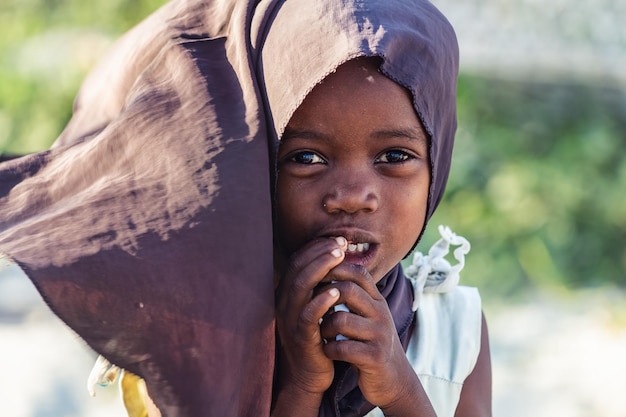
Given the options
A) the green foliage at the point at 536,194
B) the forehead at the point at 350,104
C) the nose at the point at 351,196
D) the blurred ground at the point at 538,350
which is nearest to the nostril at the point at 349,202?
the nose at the point at 351,196

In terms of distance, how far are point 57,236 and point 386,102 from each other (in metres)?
0.62

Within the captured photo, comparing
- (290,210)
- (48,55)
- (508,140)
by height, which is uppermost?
(48,55)

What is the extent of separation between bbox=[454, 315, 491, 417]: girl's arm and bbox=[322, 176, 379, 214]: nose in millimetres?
654

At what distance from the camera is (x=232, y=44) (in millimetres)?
1775

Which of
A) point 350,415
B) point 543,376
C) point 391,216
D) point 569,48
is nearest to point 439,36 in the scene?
point 391,216

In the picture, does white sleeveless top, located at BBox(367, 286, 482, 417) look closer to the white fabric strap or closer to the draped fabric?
the white fabric strap

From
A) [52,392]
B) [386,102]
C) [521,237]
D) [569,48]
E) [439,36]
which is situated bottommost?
[52,392]

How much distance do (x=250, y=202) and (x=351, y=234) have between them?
0.69 ft

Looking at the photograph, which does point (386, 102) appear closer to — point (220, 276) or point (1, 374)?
point (220, 276)

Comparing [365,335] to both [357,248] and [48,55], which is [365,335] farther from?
[48,55]

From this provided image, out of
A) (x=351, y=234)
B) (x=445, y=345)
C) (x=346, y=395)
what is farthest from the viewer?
(x=445, y=345)

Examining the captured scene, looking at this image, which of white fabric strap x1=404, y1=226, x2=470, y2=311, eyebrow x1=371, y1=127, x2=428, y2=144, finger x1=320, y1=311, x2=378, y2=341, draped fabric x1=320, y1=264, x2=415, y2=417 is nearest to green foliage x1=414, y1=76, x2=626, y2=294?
white fabric strap x1=404, y1=226, x2=470, y2=311

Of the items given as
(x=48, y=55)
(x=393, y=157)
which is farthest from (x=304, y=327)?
(x=48, y=55)

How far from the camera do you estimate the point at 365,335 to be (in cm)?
167
